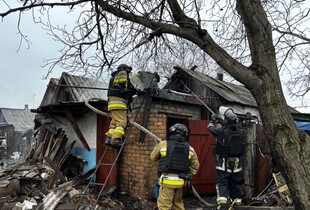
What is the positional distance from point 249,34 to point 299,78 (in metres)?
4.46

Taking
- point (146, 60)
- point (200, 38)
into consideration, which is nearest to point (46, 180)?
point (146, 60)

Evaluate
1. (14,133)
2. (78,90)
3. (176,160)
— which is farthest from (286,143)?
(14,133)

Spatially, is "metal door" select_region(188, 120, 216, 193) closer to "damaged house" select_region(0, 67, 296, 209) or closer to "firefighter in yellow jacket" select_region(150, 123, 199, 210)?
"damaged house" select_region(0, 67, 296, 209)

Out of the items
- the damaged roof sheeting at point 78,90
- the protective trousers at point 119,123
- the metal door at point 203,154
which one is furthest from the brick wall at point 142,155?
the damaged roof sheeting at point 78,90

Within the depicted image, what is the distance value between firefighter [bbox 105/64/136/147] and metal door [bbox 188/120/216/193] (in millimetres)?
2418

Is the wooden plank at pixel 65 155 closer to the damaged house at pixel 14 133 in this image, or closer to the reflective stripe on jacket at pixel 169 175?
the reflective stripe on jacket at pixel 169 175

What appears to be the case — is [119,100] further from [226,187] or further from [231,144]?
[226,187]

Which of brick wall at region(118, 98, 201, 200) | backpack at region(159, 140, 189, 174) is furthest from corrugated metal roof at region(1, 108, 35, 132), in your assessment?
backpack at region(159, 140, 189, 174)

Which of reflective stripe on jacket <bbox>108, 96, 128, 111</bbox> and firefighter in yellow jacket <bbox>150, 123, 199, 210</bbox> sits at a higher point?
reflective stripe on jacket <bbox>108, 96, 128, 111</bbox>

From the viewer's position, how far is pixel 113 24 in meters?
6.08

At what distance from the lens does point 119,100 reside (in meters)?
5.93

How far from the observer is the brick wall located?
703cm

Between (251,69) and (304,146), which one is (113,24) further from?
(304,146)

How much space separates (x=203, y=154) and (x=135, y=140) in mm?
1910
